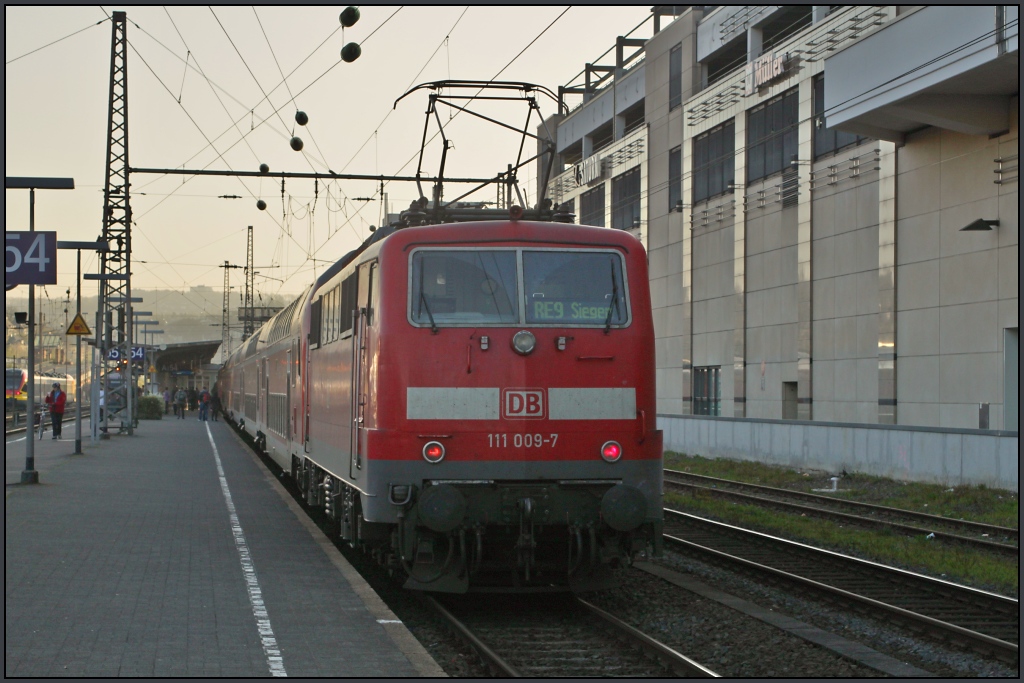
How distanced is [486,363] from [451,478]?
3.21ft

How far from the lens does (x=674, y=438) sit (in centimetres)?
3272

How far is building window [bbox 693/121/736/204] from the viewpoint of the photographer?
3538 cm

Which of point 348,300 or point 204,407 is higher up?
point 348,300

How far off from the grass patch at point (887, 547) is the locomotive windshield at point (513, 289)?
14.4 ft

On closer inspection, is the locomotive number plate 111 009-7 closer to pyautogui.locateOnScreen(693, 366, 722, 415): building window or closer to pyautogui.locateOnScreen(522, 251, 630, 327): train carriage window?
pyautogui.locateOnScreen(522, 251, 630, 327): train carriage window

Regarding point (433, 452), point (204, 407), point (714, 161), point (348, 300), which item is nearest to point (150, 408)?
point (204, 407)

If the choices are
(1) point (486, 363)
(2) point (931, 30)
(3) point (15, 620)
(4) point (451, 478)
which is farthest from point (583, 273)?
(2) point (931, 30)

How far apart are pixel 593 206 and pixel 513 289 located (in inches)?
1531

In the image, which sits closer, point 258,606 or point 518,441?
point 258,606

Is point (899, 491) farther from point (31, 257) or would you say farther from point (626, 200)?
point (626, 200)

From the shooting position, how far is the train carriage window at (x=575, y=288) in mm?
9734

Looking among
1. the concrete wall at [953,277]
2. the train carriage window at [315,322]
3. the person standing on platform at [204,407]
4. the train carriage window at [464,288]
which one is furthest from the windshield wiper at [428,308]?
the person standing on platform at [204,407]

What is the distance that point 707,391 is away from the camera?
37.8 meters

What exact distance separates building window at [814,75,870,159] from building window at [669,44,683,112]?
9316mm
